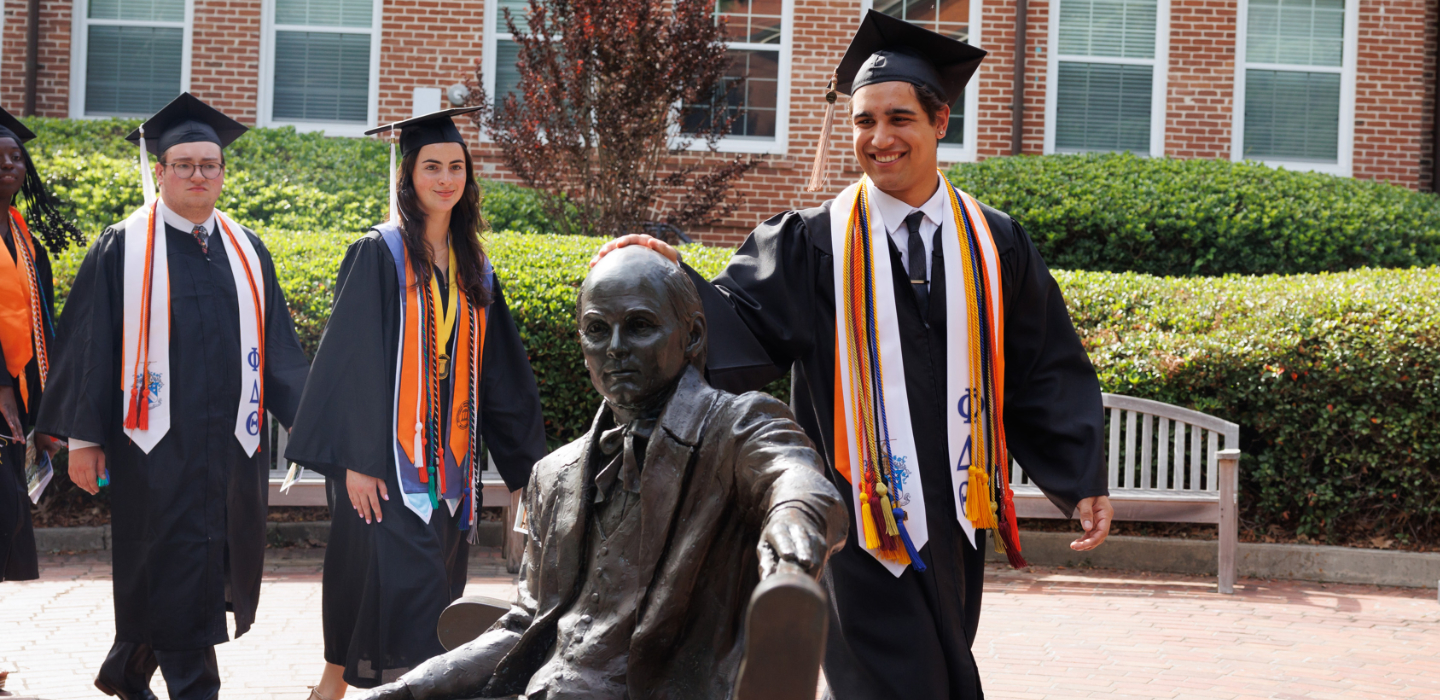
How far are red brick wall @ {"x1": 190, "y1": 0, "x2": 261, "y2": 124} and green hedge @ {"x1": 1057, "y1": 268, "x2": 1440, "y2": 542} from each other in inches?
361

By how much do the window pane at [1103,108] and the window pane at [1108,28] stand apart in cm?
16

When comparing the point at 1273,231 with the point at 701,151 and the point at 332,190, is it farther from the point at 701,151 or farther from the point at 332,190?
the point at 332,190

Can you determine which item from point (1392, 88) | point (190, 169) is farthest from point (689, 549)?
point (1392, 88)

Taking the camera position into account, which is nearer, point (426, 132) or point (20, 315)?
point (426, 132)

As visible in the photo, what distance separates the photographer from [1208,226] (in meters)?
10.7

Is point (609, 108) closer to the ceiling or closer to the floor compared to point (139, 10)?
closer to the floor

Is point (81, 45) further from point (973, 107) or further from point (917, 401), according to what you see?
point (917, 401)

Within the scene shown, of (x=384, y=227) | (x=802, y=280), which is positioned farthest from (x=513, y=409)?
(x=802, y=280)

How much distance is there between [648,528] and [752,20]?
11.6 metres

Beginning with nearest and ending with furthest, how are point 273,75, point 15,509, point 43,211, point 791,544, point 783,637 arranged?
point 783,637 < point 791,544 < point 15,509 < point 43,211 < point 273,75

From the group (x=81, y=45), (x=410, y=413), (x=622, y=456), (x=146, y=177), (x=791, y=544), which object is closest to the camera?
(x=791, y=544)

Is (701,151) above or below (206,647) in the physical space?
above

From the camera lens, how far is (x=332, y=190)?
1084 centimetres

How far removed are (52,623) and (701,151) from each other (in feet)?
26.6
